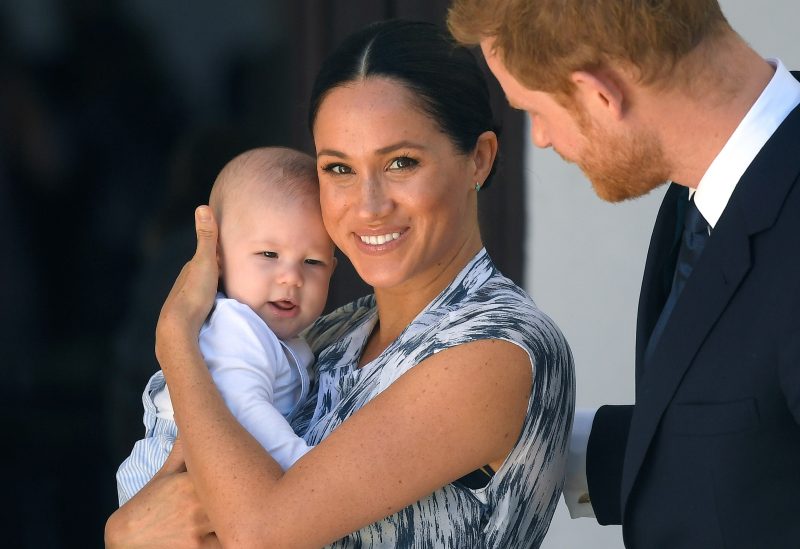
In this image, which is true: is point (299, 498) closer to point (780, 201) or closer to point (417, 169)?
point (417, 169)

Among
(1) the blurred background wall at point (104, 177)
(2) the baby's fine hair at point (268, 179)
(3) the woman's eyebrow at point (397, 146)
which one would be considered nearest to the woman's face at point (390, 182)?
(3) the woman's eyebrow at point (397, 146)

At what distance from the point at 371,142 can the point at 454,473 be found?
63 cm

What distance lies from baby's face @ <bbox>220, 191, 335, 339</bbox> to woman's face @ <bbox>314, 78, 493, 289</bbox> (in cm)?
9

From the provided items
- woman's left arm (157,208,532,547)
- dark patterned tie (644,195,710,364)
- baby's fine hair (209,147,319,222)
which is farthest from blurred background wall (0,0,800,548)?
dark patterned tie (644,195,710,364)

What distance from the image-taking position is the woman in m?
1.91

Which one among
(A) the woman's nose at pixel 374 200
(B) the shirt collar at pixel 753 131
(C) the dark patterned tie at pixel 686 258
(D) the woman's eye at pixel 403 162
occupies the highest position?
(D) the woman's eye at pixel 403 162

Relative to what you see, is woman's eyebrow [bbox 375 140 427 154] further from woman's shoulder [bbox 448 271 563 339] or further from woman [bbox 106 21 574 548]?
woman's shoulder [bbox 448 271 563 339]

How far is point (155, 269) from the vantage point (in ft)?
11.4

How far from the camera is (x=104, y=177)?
3.44 metres

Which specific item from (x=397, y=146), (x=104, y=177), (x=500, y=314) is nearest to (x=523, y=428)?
(x=500, y=314)

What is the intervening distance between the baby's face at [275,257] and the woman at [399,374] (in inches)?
2.2

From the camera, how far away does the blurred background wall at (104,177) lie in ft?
11.1

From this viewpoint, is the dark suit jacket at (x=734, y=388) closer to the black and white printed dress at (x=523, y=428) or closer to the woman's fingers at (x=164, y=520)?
the black and white printed dress at (x=523, y=428)

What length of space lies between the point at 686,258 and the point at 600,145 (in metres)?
0.26
